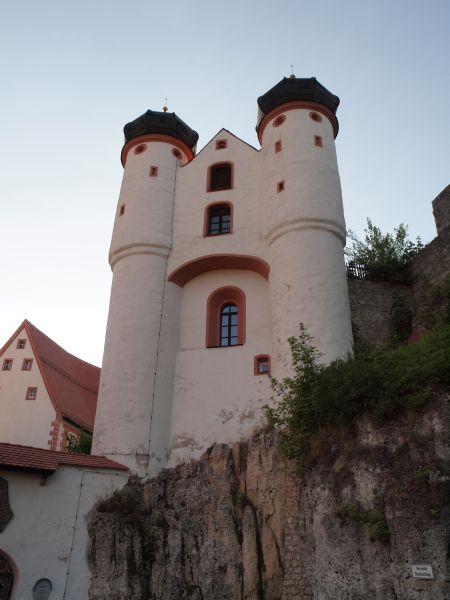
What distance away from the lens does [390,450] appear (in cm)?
998

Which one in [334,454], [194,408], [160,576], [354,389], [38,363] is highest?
[38,363]

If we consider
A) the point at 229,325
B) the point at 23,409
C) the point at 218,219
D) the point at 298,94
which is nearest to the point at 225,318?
the point at 229,325

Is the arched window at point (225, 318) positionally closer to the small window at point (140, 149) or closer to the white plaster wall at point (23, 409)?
the small window at point (140, 149)

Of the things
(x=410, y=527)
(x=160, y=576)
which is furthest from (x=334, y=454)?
(x=160, y=576)

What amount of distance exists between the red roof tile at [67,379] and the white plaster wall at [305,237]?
9.57 metres

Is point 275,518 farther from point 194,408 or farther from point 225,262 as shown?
point 225,262

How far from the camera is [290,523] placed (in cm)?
1205

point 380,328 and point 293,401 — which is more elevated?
point 380,328

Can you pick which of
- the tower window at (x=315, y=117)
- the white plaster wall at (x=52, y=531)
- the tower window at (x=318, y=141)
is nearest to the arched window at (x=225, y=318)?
the tower window at (x=318, y=141)

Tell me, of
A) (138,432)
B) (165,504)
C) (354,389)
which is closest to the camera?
(354,389)

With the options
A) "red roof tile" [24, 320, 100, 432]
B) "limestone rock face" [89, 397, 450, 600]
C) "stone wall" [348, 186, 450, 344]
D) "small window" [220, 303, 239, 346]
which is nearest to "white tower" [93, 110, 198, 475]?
"small window" [220, 303, 239, 346]

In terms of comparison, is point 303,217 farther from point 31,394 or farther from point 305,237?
point 31,394

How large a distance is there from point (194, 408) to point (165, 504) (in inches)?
105

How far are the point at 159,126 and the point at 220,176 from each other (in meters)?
2.90
